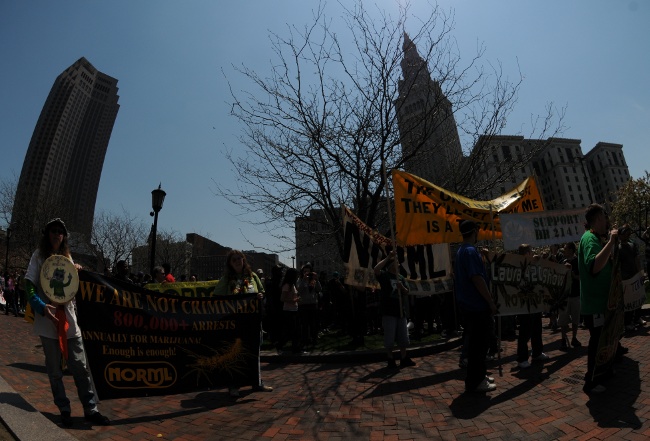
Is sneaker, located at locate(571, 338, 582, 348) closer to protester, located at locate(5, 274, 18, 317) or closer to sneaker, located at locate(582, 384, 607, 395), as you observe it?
sneaker, located at locate(582, 384, 607, 395)

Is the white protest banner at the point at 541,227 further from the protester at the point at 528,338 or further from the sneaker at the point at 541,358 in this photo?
the sneaker at the point at 541,358

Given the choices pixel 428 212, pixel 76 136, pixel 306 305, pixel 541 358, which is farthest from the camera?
pixel 76 136

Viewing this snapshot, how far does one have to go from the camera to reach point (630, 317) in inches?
271

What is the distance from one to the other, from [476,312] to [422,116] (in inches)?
287

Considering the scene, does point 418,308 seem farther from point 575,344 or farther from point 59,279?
point 59,279

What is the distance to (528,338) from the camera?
5582mm

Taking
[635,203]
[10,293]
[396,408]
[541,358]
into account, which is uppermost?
[635,203]

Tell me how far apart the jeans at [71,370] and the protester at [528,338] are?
216 inches

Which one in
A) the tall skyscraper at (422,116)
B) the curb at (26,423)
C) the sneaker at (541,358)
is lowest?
the sneaker at (541,358)

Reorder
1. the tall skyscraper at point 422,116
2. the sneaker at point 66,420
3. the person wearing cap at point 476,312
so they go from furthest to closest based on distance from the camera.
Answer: the tall skyscraper at point 422,116 → the person wearing cap at point 476,312 → the sneaker at point 66,420

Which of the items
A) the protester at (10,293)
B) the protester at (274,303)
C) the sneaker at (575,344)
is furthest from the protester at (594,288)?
the protester at (10,293)

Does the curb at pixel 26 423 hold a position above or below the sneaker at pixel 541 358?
above

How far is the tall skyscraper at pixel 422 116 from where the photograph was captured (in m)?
10.2

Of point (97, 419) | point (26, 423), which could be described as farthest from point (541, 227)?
point (26, 423)
